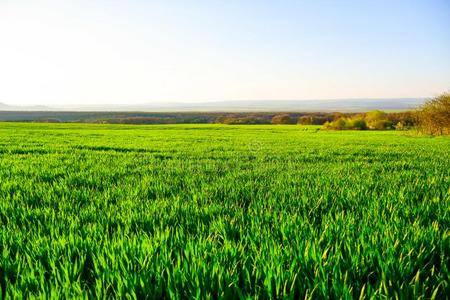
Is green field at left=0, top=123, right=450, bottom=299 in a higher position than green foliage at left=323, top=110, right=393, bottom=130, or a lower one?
higher

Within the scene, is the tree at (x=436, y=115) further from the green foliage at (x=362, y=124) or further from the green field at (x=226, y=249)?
the green field at (x=226, y=249)

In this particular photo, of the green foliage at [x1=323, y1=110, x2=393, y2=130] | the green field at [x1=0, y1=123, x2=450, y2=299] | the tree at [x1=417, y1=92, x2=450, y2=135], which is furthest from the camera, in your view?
the green foliage at [x1=323, y1=110, x2=393, y2=130]

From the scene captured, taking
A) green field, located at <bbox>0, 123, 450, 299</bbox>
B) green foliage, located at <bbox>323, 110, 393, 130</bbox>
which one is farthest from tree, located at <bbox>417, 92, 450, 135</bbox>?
green field, located at <bbox>0, 123, 450, 299</bbox>

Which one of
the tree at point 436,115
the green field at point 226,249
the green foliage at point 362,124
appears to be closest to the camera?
the green field at point 226,249

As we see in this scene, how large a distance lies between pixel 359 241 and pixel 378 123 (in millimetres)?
79516

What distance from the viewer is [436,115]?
1750 inches

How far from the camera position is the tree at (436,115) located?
43594 mm

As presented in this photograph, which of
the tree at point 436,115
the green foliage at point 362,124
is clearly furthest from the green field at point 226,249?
the green foliage at point 362,124

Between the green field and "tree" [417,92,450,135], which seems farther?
"tree" [417,92,450,135]

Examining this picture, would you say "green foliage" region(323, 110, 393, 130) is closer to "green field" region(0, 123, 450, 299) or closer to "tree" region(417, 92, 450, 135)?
"tree" region(417, 92, 450, 135)

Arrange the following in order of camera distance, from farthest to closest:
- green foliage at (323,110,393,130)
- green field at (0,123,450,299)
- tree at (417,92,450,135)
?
green foliage at (323,110,393,130)
tree at (417,92,450,135)
green field at (0,123,450,299)

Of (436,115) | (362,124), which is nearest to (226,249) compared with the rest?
(436,115)

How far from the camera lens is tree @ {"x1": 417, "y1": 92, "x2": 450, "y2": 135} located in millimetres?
43594

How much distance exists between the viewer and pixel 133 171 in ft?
28.6
